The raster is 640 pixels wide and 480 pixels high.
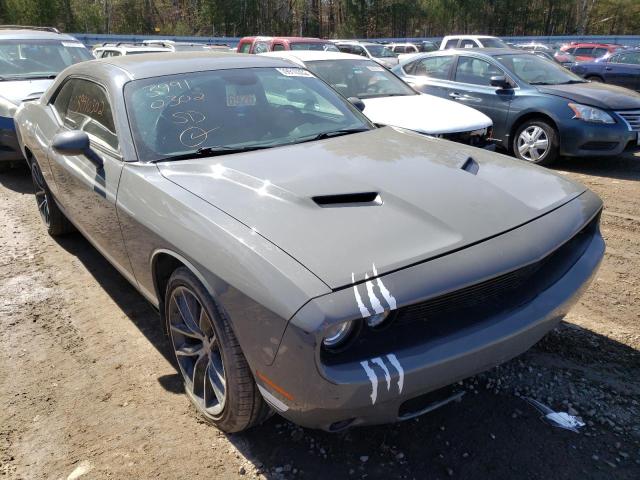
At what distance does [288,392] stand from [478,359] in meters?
0.71

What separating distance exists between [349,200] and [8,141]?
218 inches

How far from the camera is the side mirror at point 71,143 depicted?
295 centimetres

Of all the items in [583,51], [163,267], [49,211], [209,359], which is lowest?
[49,211]

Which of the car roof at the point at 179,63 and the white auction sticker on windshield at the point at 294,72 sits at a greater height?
the car roof at the point at 179,63

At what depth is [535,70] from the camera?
7691 mm

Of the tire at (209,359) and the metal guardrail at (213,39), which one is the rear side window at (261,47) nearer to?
the tire at (209,359)

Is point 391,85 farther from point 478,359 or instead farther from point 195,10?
point 195,10

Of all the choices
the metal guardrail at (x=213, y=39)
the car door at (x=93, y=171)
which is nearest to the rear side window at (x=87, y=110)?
the car door at (x=93, y=171)

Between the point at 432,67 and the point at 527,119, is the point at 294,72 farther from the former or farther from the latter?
the point at 432,67

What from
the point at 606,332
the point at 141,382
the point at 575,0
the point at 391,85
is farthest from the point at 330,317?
the point at 575,0

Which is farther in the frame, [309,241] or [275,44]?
[275,44]

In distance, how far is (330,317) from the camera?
163cm

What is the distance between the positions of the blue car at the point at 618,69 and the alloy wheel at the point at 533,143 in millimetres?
8958

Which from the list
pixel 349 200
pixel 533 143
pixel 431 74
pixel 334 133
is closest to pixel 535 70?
pixel 533 143
